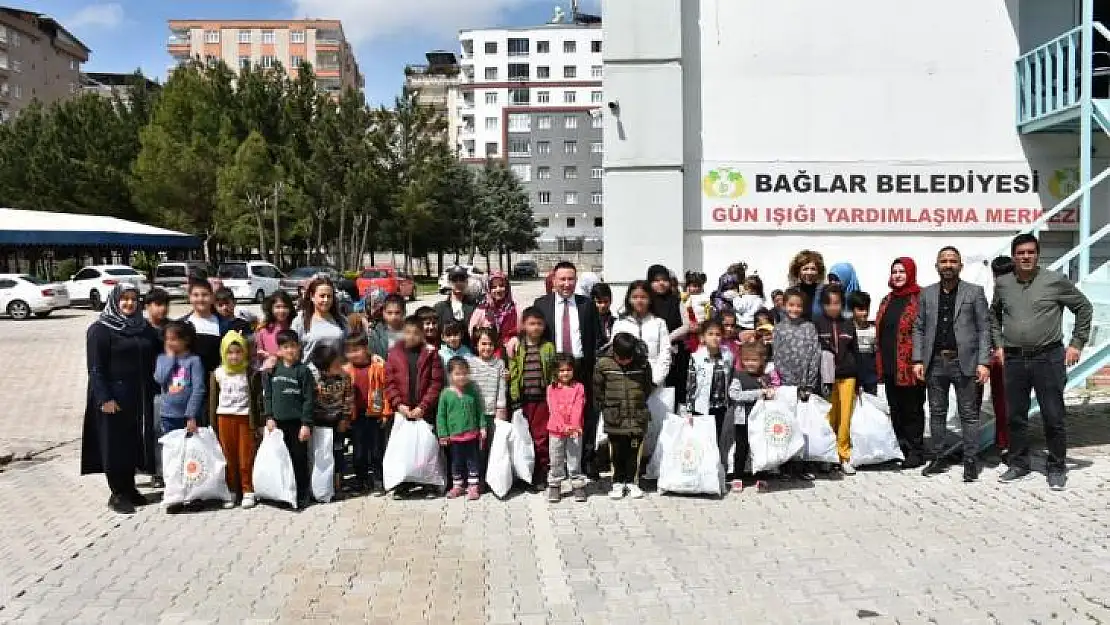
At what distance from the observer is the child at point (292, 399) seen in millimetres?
6355

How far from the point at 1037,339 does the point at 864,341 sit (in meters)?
1.33

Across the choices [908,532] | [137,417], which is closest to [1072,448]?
[908,532]

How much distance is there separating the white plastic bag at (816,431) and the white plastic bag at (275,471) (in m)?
3.94

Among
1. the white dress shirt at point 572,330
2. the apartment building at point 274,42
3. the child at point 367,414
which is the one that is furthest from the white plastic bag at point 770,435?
the apartment building at point 274,42

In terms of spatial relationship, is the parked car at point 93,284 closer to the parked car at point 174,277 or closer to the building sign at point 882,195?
the parked car at point 174,277

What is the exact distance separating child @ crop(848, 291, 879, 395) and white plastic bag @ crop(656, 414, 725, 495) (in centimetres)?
167

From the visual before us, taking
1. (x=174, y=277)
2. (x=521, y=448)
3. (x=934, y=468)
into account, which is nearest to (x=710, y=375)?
(x=521, y=448)

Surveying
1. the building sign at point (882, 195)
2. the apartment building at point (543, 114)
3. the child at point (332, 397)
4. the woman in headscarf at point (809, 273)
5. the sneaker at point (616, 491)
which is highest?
the apartment building at point (543, 114)

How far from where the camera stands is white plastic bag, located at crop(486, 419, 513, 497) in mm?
6629

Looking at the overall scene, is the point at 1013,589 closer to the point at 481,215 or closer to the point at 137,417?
the point at 137,417

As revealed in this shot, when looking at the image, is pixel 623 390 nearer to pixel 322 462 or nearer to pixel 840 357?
pixel 840 357

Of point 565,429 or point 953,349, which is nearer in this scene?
point 565,429

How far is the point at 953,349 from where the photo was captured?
22.9 feet

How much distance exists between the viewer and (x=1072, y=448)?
8.02 meters
